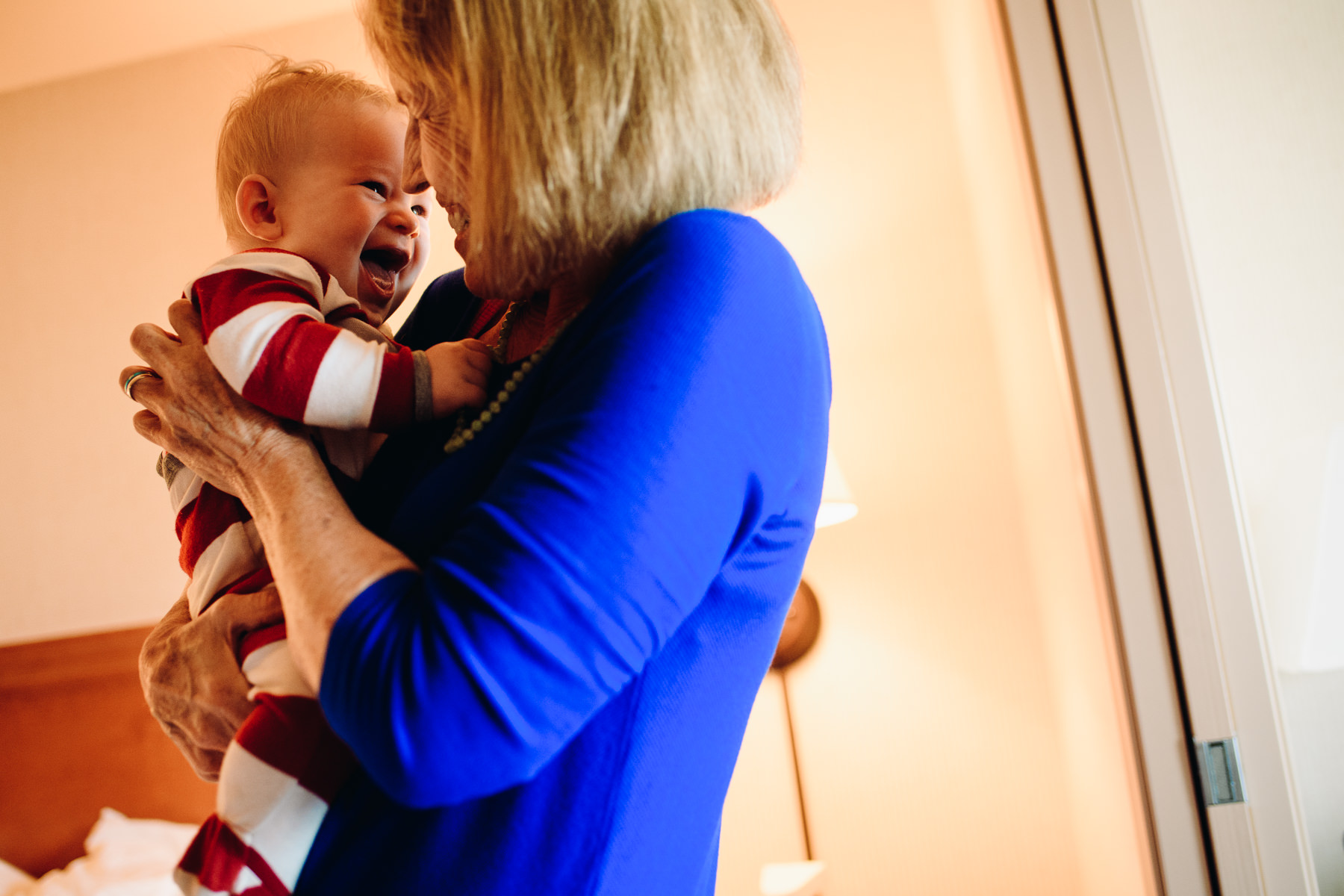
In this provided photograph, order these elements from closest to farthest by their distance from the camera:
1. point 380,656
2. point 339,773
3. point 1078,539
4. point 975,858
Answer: point 380,656 < point 339,773 < point 1078,539 < point 975,858

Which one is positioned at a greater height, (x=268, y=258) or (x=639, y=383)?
(x=268, y=258)

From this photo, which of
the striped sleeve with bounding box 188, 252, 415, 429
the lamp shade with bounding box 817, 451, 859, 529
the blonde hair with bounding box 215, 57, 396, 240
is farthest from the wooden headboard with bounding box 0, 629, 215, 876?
the striped sleeve with bounding box 188, 252, 415, 429

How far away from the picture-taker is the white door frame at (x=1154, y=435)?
0.96m

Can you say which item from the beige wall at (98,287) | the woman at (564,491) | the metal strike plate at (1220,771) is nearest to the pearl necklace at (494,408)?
the woman at (564,491)

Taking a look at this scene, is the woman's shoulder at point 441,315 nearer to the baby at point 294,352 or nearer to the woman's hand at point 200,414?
the baby at point 294,352

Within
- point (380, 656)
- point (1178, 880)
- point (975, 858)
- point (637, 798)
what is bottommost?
point (975, 858)

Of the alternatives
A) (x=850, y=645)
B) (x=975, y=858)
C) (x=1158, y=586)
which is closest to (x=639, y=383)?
(x=1158, y=586)

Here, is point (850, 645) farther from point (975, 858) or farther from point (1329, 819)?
point (1329, 819)

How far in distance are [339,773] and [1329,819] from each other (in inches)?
42.5

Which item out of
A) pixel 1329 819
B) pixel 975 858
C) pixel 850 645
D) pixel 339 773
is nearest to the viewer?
pixel 339 773

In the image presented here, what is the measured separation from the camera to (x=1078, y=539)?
119cm

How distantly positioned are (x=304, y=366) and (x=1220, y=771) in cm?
112

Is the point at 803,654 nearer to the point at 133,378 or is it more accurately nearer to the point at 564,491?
the point at 133,378

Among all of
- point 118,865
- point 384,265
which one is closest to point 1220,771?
point 384,265
